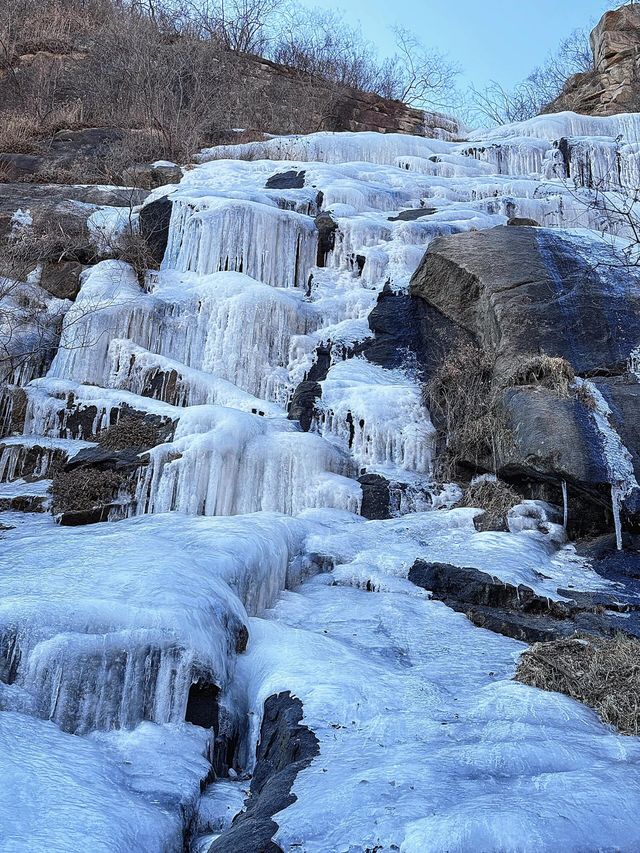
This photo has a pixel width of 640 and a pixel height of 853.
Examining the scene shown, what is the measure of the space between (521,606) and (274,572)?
202 cm

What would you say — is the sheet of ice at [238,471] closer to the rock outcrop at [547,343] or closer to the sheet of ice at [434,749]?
the rock outcrop at [547,343]

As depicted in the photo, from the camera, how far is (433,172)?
17656 mm

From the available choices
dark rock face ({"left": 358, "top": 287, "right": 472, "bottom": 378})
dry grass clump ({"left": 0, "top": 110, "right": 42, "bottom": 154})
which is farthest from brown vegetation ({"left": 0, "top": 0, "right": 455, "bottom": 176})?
dark rock face ({"left": 358, "top": 287, "right": 472, "bottom": 378})

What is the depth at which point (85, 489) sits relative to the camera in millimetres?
8469

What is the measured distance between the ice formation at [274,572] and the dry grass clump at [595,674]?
0.51 ft

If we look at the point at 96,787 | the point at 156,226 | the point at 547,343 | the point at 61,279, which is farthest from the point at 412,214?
the point at 96,787

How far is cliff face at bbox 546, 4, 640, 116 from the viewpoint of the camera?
2077cm

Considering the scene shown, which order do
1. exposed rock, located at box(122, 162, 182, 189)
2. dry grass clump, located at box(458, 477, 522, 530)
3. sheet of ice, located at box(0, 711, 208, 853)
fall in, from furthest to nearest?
exposed rock, located at box(122, 162, 182, 189)
dry grass clump, located at box(458, 477, 522, 530)
sheet of ice, located at box(0, 711, 208, 853)

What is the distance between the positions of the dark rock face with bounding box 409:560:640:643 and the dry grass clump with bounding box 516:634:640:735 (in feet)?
2.48

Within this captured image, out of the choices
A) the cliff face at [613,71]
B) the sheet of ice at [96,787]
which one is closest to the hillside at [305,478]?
the sheet of ice at [96,787]

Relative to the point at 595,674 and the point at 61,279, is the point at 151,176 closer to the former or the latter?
the point at 61,279

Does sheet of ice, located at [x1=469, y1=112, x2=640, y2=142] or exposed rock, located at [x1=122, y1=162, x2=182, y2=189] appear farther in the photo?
sheet of ice, located at [x1=469, y1=112, x2=640, y2=142]

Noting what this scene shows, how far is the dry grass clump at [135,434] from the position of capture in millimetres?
9133

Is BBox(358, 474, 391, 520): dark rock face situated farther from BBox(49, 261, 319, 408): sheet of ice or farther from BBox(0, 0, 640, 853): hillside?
BBox(49, 261, 319, 408): sheet of ice
